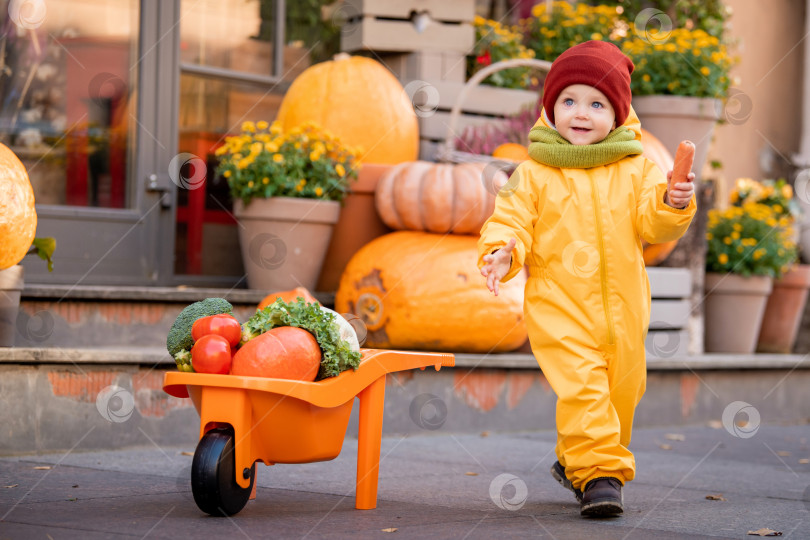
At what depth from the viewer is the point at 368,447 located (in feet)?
9.38

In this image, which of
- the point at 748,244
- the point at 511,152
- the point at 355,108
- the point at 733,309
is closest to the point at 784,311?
the point at 733,309

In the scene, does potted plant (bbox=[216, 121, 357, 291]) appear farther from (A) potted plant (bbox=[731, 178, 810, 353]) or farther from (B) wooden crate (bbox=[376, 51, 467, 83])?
(A) potted plant (bbox=[731, 178, 810, 353])

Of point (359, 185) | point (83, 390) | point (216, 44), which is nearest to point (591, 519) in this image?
point (83, 390)

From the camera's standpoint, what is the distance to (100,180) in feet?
17.1

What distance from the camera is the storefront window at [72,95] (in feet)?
16.6

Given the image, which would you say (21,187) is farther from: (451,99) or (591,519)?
Answer: (451,99)

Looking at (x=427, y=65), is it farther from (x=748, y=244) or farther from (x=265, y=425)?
(x=265, y=425)

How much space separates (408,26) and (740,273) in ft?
8.76

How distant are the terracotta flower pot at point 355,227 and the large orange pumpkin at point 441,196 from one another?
264 mm

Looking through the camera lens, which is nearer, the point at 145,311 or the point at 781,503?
the point at 781,503

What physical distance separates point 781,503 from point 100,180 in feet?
12.0

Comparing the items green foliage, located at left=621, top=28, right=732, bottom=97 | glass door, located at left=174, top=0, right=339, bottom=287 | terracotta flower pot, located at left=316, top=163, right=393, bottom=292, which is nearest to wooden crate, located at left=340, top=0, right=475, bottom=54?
glass door, located at left=174, top=0, right=339, bottom=287

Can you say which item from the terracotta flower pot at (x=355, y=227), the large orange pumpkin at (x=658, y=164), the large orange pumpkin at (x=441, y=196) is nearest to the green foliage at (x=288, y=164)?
the terracotta flower pot at (x=355, y=227)

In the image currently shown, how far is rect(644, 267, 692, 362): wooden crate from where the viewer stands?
572cm
